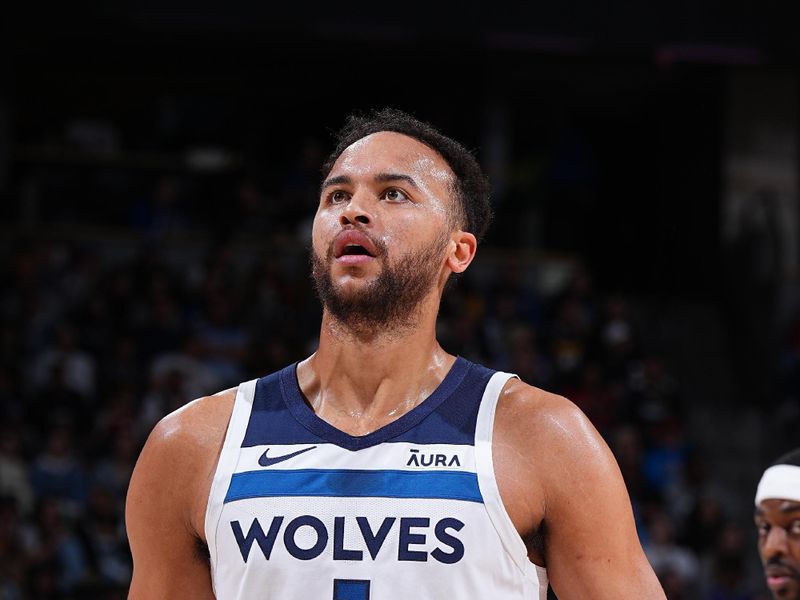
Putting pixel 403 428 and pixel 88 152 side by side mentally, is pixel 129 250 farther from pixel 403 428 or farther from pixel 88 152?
pixel 403 428

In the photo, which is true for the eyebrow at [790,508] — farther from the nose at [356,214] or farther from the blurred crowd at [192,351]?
the blurred crowd at [192,351]

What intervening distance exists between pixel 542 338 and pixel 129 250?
430 cm

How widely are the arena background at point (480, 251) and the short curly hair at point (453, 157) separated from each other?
5.92 m

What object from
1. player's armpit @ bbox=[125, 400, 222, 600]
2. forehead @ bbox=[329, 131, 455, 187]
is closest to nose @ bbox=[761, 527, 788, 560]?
forehead @ bbox=[329, 131, 455, 187]

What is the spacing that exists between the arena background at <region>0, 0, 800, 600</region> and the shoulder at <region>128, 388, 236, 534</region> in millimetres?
5751

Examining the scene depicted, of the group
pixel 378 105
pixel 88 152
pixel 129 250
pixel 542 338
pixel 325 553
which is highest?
pixel 378 105

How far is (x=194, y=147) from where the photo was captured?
47.0ft

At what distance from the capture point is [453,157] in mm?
3264

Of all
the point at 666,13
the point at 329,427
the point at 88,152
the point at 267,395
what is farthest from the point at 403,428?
the point at 88,152

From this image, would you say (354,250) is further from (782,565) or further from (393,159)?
(782,565)

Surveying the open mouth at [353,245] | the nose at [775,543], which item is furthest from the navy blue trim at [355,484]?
the nose at [775,543]

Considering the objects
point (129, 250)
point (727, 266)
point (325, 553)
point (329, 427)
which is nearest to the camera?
point (325, 553)

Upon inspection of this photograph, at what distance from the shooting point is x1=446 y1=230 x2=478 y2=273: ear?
3191 millimetres

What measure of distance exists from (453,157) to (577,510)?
981 millimetres
